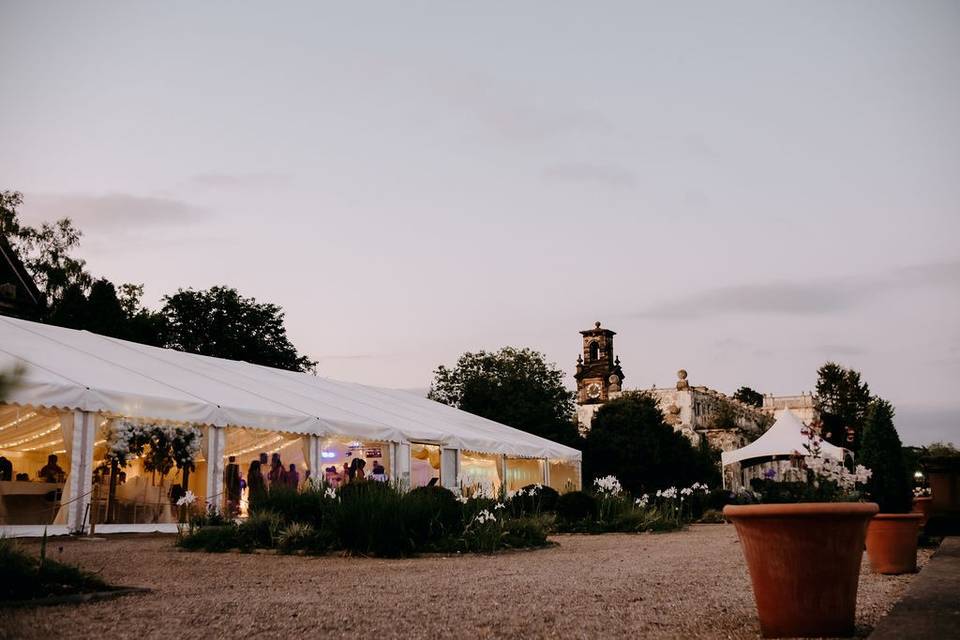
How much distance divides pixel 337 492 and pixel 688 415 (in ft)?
116

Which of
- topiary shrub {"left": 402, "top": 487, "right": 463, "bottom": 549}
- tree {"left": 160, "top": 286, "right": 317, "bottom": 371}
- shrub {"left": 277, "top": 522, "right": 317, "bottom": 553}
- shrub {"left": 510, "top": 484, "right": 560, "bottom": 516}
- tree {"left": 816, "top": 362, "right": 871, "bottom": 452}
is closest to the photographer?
shrub {"left": 277, "top": 522, "right": 317, "bottom": 553}

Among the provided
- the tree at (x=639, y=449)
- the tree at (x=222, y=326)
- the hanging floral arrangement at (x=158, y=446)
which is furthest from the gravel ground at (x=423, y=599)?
the tree at (x=222, y=326)

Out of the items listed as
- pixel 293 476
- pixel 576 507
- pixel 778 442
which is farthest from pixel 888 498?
pixel 778 442

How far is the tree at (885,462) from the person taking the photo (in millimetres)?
7639

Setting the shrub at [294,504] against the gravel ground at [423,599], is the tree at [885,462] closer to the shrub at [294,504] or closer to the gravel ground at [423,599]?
the gravel ground at [423,599]

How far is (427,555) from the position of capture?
873 centimetres

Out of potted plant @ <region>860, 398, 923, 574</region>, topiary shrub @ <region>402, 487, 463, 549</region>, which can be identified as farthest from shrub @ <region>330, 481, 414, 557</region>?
potted plant @ <region>860, 398, 923, 574</region>

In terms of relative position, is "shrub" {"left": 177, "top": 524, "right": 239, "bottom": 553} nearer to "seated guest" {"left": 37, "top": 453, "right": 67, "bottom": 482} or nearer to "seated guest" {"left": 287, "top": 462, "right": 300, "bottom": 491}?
"seated guest" {"left": 37, "top": 453, "right": 67, "bottom": 482}

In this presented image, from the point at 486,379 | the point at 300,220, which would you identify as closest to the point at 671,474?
the point at 486,379

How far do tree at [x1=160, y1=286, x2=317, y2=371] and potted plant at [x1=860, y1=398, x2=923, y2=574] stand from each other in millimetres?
31100

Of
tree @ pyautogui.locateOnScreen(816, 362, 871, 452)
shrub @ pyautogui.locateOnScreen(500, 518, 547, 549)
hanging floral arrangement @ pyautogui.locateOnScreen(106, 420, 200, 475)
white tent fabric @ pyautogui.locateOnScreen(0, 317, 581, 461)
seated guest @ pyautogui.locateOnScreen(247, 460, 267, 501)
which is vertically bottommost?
shrub @ pyautogui.locateOnScreen(500, 518, 547, 549)

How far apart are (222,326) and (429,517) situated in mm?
29595

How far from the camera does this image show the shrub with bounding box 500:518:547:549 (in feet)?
32.0

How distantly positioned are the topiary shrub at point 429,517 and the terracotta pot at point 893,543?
14.8 ft
